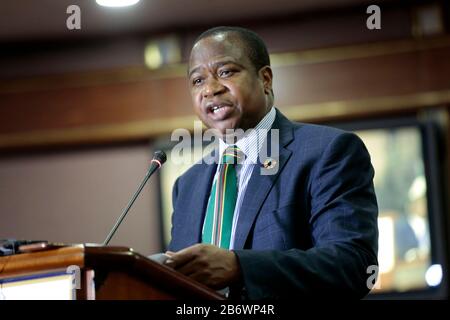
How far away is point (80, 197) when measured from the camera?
19.8ft

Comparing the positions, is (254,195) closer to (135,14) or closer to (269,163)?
(269,163)

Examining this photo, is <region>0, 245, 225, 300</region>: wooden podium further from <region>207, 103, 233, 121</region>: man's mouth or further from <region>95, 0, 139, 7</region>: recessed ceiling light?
<region>95, 0, 139, 7</region>: recessed ceiling light

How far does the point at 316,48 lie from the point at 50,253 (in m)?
4.29

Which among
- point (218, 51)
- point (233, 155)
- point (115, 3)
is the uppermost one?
point (115, 3)

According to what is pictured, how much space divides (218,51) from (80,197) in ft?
12.0

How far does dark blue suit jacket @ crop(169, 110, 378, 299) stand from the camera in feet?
6.91

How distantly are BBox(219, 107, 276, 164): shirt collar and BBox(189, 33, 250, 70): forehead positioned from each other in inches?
6.8

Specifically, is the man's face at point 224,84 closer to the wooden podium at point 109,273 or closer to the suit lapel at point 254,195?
the suit lapel at point 254,195

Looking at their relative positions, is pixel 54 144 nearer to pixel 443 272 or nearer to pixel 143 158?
pixel 143 158

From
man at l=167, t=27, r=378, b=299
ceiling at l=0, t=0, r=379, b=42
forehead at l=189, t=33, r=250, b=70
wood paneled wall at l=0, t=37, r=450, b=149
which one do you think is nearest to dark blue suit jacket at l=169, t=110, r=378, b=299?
man at l=167, t=27, r=378, b=299

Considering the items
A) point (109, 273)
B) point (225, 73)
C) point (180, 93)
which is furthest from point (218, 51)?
point (180, 93)

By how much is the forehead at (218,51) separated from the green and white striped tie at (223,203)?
0.24 metres

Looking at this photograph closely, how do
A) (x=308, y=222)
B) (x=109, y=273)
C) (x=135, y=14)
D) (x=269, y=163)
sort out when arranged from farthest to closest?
1. (x=135, y=14)
2. (x=269, y=163)
3. (x=308, y=222)
4. (x=109, y=273)

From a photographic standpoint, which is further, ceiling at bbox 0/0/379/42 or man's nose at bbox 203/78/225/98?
ceiling at bbox 0/0/379/42
